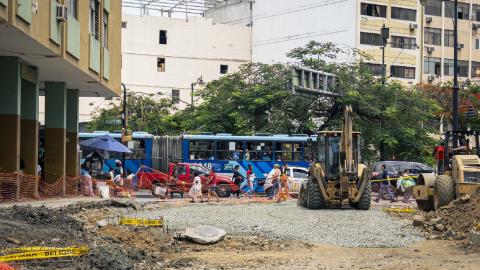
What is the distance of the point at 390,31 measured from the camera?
164ft

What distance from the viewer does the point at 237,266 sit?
31.9 feet

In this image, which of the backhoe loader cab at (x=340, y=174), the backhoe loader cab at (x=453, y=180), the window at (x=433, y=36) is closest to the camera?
the backhoe loader cab at (x=453, y=180)

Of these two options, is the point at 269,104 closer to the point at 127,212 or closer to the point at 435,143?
the point at 435,143

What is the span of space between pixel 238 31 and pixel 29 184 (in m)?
40.8

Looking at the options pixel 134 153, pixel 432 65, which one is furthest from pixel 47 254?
pixel 432 65

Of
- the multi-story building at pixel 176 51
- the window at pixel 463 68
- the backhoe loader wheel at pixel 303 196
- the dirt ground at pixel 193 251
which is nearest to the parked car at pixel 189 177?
the backhoe loader wheel at pixel 303 196

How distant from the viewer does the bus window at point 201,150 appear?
30188 mm

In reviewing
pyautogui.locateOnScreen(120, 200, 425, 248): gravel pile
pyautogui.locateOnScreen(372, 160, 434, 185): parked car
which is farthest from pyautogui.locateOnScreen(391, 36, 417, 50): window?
pyautogui.locateOnScreen(120, 200, 425, 248): gravel pile

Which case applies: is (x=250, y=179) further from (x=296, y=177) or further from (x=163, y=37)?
(x=163, y=37)

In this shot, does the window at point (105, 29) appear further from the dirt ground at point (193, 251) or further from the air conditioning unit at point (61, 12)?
the dirt ground at point (193, 251)

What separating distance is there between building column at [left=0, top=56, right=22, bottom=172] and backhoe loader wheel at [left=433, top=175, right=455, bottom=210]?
484 inches

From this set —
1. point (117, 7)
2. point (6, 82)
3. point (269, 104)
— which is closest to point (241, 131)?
point (269, 104)

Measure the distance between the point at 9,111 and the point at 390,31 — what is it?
39510 mm

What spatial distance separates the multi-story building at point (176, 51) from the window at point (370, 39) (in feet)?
40.5
